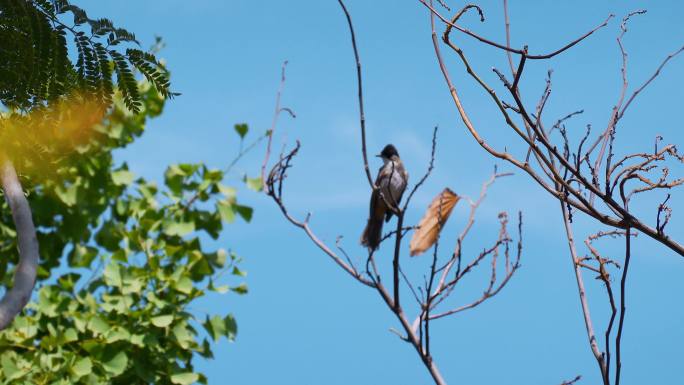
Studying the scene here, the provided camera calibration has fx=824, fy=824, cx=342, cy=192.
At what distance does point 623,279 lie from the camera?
6.72 ft

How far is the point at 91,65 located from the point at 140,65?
162 mm

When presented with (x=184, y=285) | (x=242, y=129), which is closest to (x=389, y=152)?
(x=242, y=129)

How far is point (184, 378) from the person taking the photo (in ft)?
17.8

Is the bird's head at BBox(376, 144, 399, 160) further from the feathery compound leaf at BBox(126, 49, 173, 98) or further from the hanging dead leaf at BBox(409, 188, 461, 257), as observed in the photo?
the feathery compound leaf at BBox(126, 49, 173, 98)

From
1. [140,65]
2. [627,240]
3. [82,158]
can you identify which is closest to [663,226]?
[627,240]

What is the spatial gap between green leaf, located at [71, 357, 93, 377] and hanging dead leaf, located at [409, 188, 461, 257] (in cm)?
267

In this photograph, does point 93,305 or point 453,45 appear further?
point 93,305

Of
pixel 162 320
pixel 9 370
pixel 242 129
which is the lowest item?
pixel 9 370

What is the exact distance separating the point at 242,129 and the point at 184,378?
1902 mm

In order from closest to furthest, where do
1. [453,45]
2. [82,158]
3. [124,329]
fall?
[453,45] → [124,329] → [82,158]

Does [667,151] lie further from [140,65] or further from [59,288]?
[59,288]

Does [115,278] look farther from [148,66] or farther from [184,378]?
[148,66]

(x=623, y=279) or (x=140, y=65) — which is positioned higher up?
(x=140, y=65)

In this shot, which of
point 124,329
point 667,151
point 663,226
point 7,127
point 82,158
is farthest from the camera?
point 82,158
